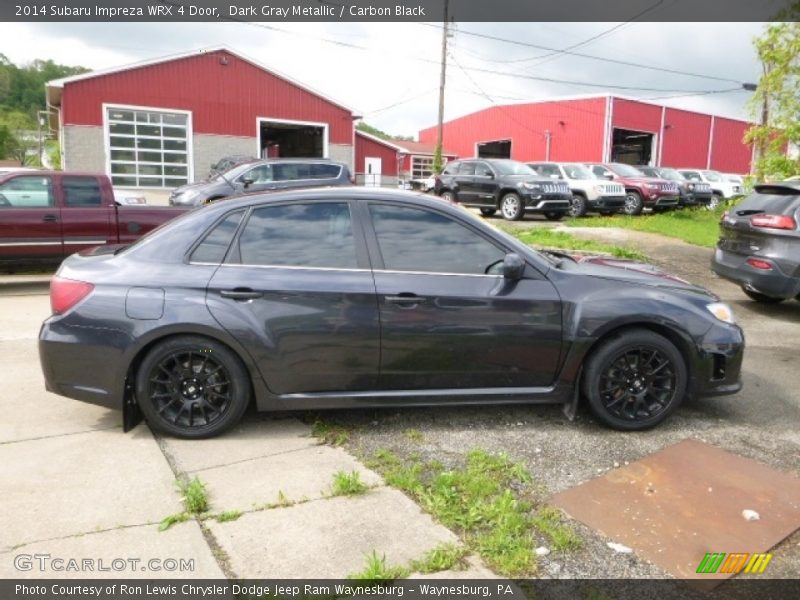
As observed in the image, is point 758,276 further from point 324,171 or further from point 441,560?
point 324,171

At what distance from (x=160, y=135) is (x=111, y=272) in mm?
20692

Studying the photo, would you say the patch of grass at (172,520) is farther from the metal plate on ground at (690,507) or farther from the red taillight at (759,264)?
the red taillight at (759,264)

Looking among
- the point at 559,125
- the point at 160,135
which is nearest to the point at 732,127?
the point at 559,125

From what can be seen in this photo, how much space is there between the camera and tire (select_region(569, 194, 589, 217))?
61.9 ft

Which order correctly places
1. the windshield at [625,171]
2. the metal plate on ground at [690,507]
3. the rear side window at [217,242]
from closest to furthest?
1. the metal plate on ground at [690,507]
2. the rear side window at [217,242]
3. the windshield at [625,171]

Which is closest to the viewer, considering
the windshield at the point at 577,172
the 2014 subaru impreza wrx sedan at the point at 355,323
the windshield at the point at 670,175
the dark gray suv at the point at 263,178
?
the 2014 subaru impreza wrx sedan at the point at 355,323

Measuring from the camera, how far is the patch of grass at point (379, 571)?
2.53m

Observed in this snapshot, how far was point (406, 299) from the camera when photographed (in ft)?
12.6

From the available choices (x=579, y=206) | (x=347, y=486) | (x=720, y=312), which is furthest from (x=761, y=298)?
(x=579, y=206)

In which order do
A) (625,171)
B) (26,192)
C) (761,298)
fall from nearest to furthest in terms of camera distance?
1. (761,298)
2. (26,192)
3. (625,171)

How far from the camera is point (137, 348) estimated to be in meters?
3.70

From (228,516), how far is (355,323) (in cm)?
133

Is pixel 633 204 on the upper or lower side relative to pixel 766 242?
upper

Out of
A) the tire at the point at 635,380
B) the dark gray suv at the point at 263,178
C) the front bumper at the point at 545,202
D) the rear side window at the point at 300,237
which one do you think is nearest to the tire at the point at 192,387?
the rear side window at the point at 300,237
